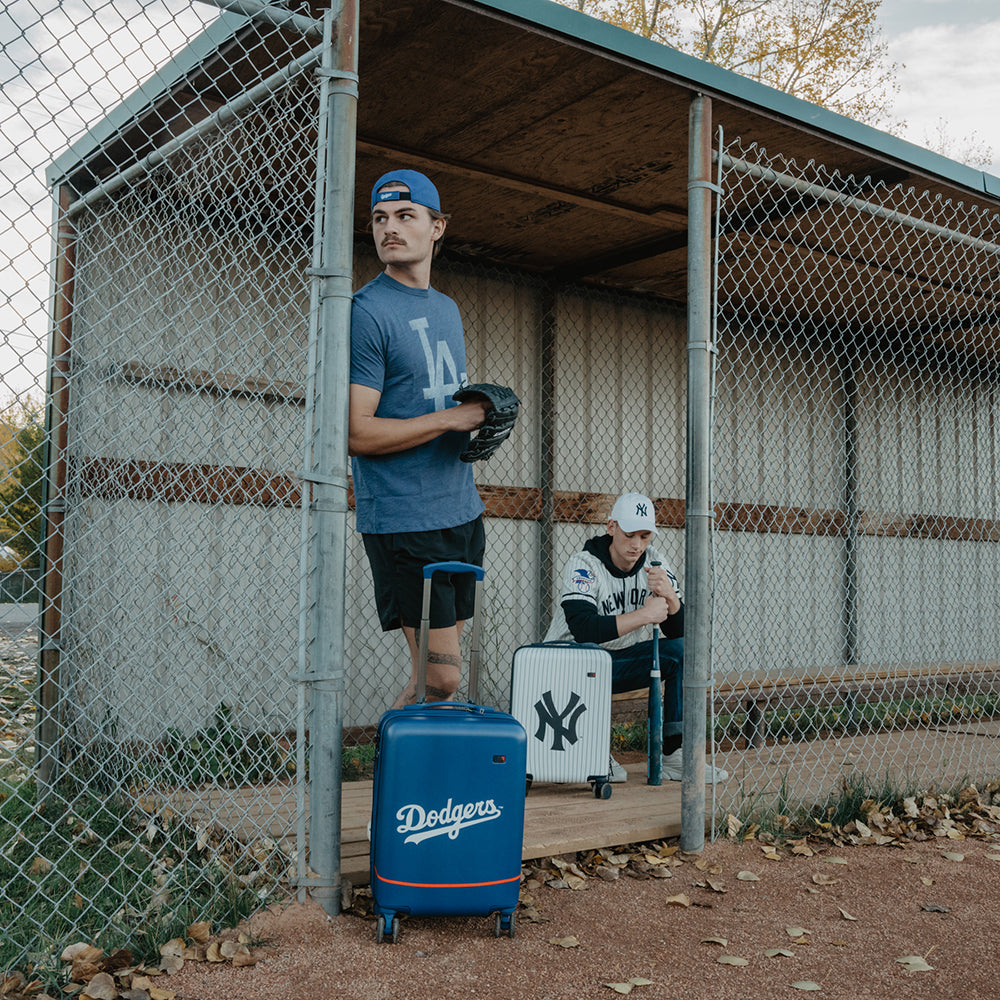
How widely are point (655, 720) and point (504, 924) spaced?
183 centimetres

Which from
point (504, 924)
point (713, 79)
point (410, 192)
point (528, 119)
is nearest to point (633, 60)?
point (713, 79)

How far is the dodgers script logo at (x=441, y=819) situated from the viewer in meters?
2.72

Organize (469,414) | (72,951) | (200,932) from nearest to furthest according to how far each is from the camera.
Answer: (72,951) → (200,932) → (469,414)

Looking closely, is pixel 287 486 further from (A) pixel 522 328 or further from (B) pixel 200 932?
(B) pixel 200 932

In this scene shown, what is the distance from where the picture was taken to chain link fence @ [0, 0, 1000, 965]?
3555 mm

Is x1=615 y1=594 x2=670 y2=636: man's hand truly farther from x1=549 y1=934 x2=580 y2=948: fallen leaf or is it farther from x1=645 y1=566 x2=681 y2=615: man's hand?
x1=549 y1=934 x2=580 y2=948: fallen leaf

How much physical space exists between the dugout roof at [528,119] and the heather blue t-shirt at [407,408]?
904mm

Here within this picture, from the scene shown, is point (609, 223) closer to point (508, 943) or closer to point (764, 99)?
point (764, 99)

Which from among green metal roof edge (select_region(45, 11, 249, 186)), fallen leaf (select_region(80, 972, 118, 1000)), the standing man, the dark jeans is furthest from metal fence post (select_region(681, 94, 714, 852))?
fallen leaf (select_region(80, 972, 118, 1000))

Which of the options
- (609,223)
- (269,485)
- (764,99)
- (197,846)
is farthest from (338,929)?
(609,223)

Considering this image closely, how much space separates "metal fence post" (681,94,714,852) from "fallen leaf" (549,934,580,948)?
0.98 metres

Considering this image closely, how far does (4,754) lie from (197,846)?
2590 mm

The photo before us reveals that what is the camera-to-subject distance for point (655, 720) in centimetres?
455

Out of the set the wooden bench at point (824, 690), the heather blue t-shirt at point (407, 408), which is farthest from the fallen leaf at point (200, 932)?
the wooden bench at point (824, 690)
